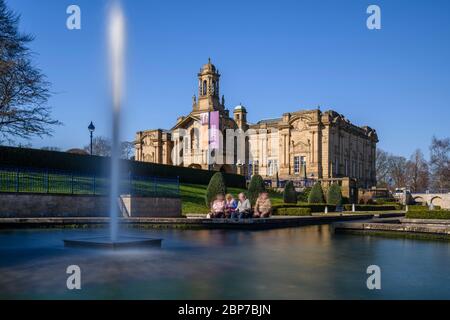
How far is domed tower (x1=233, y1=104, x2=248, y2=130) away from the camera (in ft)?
240

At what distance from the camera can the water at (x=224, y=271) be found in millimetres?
5383

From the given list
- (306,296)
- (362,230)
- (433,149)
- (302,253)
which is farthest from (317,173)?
(306,296)

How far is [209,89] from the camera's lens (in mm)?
71062

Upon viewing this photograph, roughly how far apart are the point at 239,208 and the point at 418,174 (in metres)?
87.7

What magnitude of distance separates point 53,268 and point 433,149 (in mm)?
78015

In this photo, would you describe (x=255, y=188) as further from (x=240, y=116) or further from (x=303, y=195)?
(x=240, y=116)

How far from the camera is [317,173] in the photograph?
2490 inches

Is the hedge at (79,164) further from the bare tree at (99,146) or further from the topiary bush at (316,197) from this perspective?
the bare tree at (99,146)

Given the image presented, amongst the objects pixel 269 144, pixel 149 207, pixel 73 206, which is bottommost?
pixel 149 207

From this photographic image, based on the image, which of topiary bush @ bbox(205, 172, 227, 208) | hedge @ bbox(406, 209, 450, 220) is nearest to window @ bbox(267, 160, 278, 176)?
topiary bush @ bbox(205, 172, 227, 208)

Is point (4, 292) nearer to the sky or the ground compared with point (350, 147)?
nearer to the ground

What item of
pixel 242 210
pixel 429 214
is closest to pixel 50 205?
pixel 242 210
